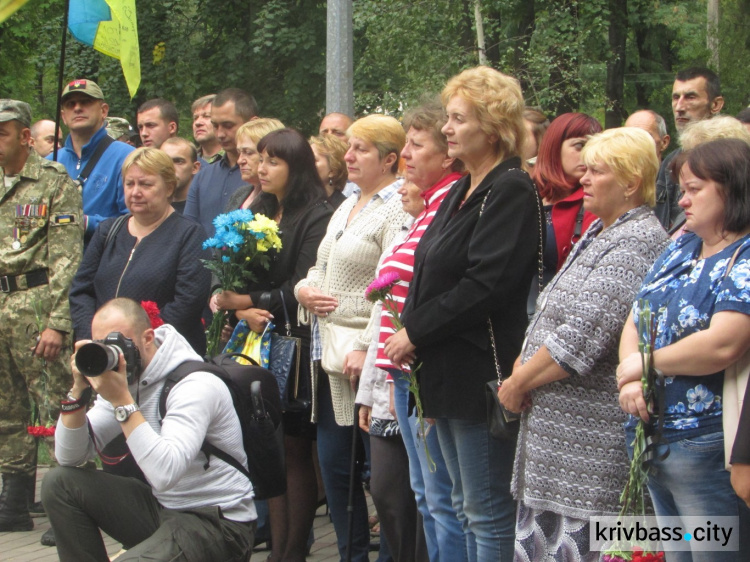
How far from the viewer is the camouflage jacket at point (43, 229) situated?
6281 millimetres

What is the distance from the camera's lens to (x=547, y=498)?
358 cm

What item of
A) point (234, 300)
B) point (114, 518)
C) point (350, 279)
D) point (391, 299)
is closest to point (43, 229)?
point (234, 300)

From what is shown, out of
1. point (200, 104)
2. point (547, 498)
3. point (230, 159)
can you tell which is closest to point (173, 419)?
point (547, 498)

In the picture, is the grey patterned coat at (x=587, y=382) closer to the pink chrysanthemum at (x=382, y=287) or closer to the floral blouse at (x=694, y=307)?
the floral blouse at (x=694, y=307)

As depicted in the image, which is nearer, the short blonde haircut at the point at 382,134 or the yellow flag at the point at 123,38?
the short blonde haircut at the point at 382,134

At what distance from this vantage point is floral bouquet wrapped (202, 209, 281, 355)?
5230mm

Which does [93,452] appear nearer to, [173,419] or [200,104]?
[173,419]

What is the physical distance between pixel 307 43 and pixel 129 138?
6.87 metres

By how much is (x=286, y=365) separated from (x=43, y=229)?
2.05 meters

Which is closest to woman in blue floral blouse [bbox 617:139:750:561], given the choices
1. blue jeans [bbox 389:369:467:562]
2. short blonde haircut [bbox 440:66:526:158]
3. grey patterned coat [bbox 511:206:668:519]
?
grey patterned coat [bbox 511:206:668:519]

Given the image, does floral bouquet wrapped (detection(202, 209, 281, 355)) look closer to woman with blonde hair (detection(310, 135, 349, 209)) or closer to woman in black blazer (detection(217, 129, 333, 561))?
woman in black blazer (detection(217, 129, 333, 561))

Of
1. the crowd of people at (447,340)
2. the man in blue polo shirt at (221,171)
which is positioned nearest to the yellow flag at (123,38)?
the man in blue polo shirt at (221,171)

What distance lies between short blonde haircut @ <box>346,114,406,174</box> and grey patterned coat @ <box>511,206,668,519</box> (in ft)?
5.37

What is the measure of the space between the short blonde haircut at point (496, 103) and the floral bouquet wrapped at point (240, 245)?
1492 millimetres
